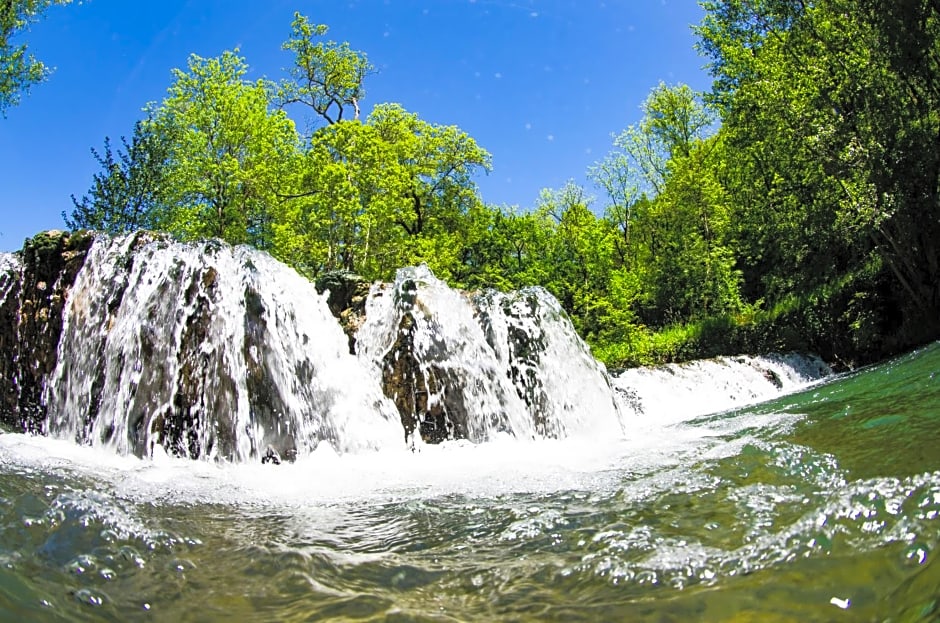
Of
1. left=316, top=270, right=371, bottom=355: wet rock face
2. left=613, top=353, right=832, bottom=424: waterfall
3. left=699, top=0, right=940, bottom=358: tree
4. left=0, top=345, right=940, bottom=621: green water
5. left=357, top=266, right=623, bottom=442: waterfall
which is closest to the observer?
left=0, top=345, right=940, bottom=621: green water

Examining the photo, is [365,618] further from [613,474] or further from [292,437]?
[292,437]

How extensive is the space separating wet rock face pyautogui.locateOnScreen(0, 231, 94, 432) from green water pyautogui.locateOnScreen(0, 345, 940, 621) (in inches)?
163

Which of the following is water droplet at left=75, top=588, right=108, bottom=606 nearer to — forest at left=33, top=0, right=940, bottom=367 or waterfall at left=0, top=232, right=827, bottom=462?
waterfall at left=0, top=232, right=827, bottom=462

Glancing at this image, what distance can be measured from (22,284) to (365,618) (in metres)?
9.58

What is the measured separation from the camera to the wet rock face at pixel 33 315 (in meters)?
8.74

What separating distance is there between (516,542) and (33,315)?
8.98 meters

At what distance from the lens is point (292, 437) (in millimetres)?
7629

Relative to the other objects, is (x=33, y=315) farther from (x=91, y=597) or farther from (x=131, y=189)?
(x=131, y=189)

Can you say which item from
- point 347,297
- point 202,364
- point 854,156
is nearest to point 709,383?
point 854,156

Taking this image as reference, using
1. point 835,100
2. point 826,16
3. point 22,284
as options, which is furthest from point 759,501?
point 826,16

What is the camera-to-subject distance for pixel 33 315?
9.02 metres

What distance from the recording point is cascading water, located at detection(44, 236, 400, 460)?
737cm

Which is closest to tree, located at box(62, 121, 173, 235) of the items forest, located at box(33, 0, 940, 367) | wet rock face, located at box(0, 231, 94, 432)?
forest, located at box(33, 0, 940, 367)

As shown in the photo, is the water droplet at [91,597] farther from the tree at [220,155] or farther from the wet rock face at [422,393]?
the tree at [220,155]
